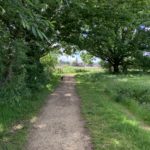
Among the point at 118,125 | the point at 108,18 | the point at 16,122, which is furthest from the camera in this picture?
the point at 108,18

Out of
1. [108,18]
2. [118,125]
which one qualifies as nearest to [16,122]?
[118,125]

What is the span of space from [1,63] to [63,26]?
1111 centimetres

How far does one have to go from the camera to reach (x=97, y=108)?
1145 centimetres

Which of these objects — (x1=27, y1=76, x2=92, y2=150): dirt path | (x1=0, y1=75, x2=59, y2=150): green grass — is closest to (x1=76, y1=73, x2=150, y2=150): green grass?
(x1=27, y1=76, x2=92, y2=150): dirt path

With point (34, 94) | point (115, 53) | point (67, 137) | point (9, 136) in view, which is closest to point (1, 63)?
point (9, 136)

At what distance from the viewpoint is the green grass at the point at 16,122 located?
707cm

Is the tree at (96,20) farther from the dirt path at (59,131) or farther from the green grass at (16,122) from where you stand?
the dirt path at (59,131)

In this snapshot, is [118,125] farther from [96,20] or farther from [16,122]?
[96,20]

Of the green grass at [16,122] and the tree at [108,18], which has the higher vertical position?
the tree at [108,18]

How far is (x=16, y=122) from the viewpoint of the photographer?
30.4 feet

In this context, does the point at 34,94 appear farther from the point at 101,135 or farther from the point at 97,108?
the point at 101,135

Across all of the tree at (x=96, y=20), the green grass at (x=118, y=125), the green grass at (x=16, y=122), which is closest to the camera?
the green grass at (x=118, y=125)

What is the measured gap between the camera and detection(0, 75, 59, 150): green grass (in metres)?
7.07

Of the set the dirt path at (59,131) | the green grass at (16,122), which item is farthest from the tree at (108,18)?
the dirt path at (59,131)
